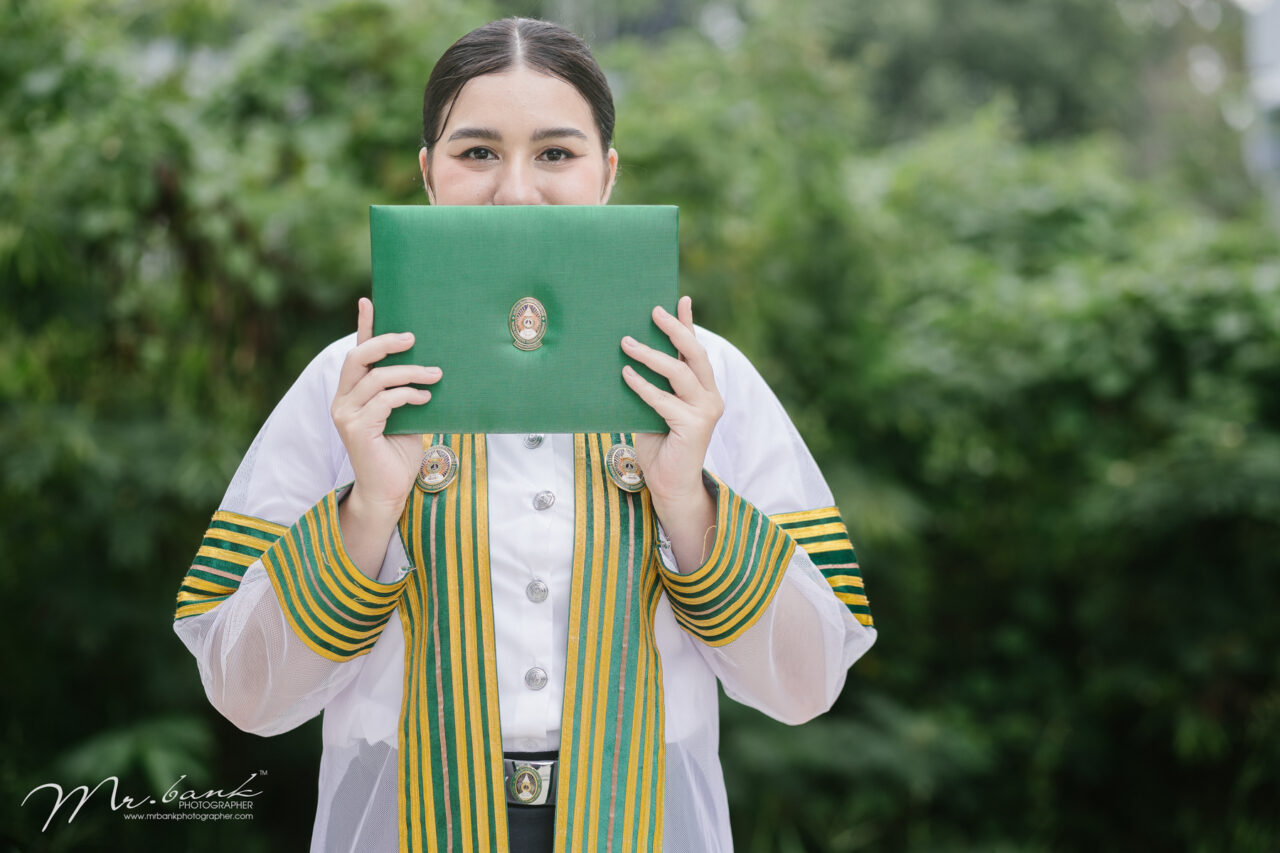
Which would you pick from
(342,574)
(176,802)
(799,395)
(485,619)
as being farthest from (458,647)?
(799,395)

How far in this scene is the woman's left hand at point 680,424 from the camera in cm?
134

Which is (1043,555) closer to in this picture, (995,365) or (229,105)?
(995,365)

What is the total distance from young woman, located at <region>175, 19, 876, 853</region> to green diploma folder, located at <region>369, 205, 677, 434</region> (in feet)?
0.11

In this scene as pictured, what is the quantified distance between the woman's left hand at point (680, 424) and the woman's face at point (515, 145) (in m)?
0.26

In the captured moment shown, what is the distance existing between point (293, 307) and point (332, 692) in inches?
82.2

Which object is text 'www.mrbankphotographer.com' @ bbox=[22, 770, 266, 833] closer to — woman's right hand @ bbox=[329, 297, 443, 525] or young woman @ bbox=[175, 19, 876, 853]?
young woman @ bbox=[175, 19, 876, 853]

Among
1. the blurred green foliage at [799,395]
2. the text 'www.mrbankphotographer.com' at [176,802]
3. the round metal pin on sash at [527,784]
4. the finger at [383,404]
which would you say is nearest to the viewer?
the finger at [383,404]

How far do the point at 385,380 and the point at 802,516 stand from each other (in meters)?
0.57

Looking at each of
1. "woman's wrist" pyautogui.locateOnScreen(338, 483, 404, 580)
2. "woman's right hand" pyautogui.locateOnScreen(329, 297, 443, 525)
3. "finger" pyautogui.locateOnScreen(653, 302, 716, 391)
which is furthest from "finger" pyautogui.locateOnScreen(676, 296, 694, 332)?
"woman's wrist" pyautogui.locateOnScreen(338, 483, 404, 580)

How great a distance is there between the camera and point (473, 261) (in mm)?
1351

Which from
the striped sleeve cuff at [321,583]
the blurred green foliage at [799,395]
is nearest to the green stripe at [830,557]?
the striped sleeve cuff at [321,583]

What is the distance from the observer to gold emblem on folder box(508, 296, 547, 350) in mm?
1357

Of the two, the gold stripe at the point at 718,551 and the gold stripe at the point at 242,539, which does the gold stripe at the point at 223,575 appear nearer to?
the gold stripe at the point at 242,539

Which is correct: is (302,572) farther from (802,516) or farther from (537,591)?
(802,516)
